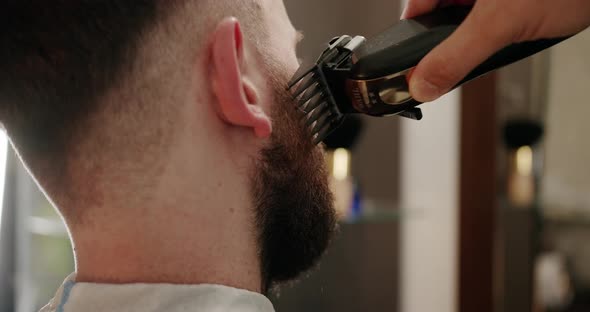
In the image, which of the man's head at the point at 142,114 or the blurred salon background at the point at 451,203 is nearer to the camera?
the man's head at the point at 142,114

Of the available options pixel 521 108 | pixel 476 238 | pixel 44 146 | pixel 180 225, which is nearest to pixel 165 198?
pixel 180 225

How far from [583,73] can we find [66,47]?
53.1 inches

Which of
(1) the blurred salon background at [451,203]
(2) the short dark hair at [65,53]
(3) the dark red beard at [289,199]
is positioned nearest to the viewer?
(2) the short dark hair at [65,53]

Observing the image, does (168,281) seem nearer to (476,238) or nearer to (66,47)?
(66,47)

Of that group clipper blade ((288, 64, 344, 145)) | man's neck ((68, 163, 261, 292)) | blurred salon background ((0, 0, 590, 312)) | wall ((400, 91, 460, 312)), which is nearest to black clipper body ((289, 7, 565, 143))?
clipper blade ((288, 64, 344, 145))

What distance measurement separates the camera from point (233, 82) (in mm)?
608

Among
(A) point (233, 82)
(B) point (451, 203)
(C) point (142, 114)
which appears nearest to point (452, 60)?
(A) point (233, 82)

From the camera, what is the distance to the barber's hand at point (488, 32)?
23.3 inches

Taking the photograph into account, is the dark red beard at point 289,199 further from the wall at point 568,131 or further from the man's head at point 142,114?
the wall at point 568,131

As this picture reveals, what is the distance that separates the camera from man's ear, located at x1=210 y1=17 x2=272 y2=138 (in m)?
0.60

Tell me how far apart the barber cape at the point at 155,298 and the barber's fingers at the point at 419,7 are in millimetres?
422

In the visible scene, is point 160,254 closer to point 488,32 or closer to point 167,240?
point 167,240

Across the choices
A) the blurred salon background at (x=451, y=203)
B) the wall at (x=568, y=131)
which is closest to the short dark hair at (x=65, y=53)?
the blurred salon background at (x=451, y=203)

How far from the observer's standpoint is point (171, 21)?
23.4 inches
